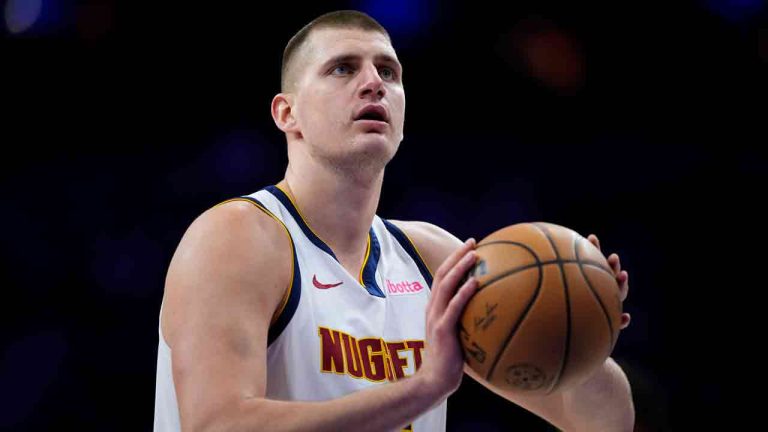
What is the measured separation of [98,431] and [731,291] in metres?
4.67

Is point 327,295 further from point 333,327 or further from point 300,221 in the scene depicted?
point 300,221

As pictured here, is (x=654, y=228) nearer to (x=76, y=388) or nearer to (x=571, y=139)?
(x=571, y=139)

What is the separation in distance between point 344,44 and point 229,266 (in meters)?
1.09

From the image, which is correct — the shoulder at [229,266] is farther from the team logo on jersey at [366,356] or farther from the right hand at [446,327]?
the right hand at [446,327]

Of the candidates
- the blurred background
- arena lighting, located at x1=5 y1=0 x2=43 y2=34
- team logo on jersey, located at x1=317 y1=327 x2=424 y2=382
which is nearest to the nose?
team logo on jersey, located at x1=317 y1=327 x2=424 y2=382

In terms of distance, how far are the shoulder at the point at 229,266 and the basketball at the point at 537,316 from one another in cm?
72

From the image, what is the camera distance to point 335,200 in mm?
3072

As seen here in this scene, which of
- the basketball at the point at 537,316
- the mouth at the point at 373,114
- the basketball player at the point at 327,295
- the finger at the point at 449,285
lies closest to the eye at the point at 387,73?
the basketball player at the point at 327,295

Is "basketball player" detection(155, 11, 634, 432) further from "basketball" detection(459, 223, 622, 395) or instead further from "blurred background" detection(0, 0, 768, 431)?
"blurred background" detection(0, 0, 768, 431)

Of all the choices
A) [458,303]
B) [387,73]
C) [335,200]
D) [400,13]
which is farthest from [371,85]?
[400,13]

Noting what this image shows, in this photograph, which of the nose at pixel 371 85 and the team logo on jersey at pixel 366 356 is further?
the nose at pixel 371 85

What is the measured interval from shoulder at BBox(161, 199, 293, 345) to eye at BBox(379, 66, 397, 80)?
78cm

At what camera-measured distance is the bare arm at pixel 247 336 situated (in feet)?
6.88

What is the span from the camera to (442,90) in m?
6.45
